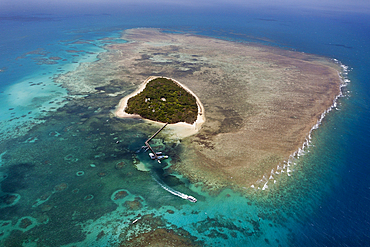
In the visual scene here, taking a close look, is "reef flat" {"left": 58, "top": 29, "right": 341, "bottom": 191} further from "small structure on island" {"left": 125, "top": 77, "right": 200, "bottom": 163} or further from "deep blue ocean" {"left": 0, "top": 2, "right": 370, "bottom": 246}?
"small structure on island" {"left": 125, "top": 77, "right": 200, "bottom": 163}

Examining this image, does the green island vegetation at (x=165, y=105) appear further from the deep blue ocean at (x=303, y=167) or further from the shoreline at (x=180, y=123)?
the deep blue ocean at (x=303, y=167)

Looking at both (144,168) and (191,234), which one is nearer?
(191,234)

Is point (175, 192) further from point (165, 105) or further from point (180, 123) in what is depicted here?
point (165, 105)

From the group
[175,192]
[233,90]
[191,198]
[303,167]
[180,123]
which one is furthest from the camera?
[233,90]

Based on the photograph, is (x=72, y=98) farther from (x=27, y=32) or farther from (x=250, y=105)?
(x=27, y=32)

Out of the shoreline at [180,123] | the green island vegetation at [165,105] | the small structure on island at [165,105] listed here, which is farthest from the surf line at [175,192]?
the green island vegetation at [165,105]

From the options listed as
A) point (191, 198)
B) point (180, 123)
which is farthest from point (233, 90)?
point (191, 198)

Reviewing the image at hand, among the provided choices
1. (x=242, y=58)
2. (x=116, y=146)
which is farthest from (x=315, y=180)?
(x=242, y=58)
